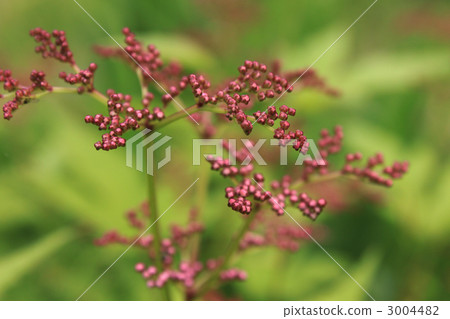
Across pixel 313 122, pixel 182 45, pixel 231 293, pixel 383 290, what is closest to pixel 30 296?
pixel 231 293

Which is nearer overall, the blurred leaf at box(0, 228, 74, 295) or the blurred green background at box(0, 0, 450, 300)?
the blurred leaf at box(0, 228, 74, 295)

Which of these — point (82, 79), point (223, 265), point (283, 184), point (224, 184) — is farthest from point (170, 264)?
point (224, 184)

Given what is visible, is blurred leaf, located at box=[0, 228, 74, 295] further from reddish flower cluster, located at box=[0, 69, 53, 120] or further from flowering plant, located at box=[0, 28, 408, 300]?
reddish flower cluster, located at box=[0, 69, 53, 120]

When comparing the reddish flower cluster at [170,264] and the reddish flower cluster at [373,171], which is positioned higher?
the reddish flower cluster at [373,171]

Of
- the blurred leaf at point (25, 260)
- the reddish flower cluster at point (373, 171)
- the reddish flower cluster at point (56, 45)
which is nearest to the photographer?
the reddish flower cluster at point (56, 45)

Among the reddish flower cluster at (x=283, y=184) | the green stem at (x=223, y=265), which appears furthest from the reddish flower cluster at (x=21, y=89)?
the green stem at (x=223, y=265)

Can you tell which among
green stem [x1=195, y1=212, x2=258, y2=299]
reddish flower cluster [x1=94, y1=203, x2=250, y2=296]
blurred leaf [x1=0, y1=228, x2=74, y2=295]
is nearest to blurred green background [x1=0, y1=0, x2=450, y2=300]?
blurred leaf [x1=0, y1=228, x2=74, y2=295]

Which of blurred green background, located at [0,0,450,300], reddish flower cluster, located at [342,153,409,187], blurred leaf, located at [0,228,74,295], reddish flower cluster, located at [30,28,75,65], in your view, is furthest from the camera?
blurred green background, located at [0,0,450,300]

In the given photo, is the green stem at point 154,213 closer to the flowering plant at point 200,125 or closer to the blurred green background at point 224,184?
the flowering plant at point 200,125

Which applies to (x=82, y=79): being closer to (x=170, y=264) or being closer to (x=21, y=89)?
(x=21, y=89)
